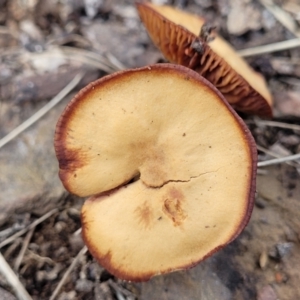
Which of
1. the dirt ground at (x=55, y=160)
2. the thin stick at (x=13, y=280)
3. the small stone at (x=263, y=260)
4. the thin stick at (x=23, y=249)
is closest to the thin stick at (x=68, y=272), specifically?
the dirt ground at (x=55, y=160)

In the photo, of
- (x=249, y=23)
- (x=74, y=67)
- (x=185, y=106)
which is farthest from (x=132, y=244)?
(x=249, y=23)

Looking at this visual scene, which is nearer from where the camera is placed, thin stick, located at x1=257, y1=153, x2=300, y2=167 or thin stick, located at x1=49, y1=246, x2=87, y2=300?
thin stick, located at x1=49, y1=246, x2=87, y2=300

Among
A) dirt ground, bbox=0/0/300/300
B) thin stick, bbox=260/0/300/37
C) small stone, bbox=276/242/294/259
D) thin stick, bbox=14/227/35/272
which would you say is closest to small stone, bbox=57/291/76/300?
dirt ground, bbox=0/0/300/300

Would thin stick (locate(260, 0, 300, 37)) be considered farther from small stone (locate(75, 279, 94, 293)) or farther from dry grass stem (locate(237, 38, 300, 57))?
small stone (locate(75, 279, 94, 293))

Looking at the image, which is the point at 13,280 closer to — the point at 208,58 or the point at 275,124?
the point at 208,58

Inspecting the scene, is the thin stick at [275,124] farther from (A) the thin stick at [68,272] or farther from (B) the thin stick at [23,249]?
(B) the thin stick at [23,249]

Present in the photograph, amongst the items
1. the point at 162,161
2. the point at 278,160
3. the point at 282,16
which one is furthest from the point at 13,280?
the point at 282,16
